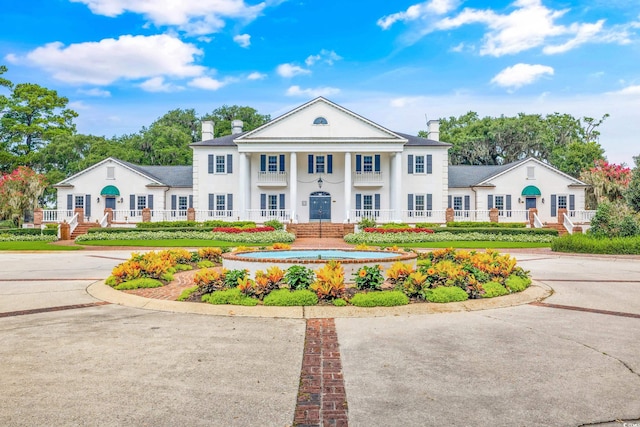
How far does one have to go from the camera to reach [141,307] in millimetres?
8891

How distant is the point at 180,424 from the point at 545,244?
26.7m

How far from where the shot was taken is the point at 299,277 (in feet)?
30.6

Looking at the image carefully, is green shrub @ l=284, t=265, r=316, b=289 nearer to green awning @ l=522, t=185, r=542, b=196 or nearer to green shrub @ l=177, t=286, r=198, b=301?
green shrub @ l=177, t=286, r=198, b=301

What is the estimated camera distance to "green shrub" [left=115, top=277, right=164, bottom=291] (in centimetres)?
1039

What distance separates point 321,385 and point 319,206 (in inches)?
1314

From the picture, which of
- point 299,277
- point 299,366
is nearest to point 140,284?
point 299,277

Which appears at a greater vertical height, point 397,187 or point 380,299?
point 397,187

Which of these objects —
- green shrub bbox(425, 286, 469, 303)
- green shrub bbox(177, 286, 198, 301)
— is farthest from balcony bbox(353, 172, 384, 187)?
green shrub bbox(177, 286, 198, 301)

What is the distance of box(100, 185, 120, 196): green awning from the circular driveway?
30927 mm

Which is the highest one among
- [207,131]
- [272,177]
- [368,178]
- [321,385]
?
[207,131]

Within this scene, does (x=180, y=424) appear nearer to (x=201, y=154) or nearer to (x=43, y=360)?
(x=43, y=360)

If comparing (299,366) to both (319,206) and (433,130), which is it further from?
(433,130)

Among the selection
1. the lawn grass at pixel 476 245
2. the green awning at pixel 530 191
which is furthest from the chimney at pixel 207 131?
the green awning at pixel 530 191

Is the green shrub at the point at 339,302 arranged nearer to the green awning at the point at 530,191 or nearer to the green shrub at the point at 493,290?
the green shrub at the point at 493,290
